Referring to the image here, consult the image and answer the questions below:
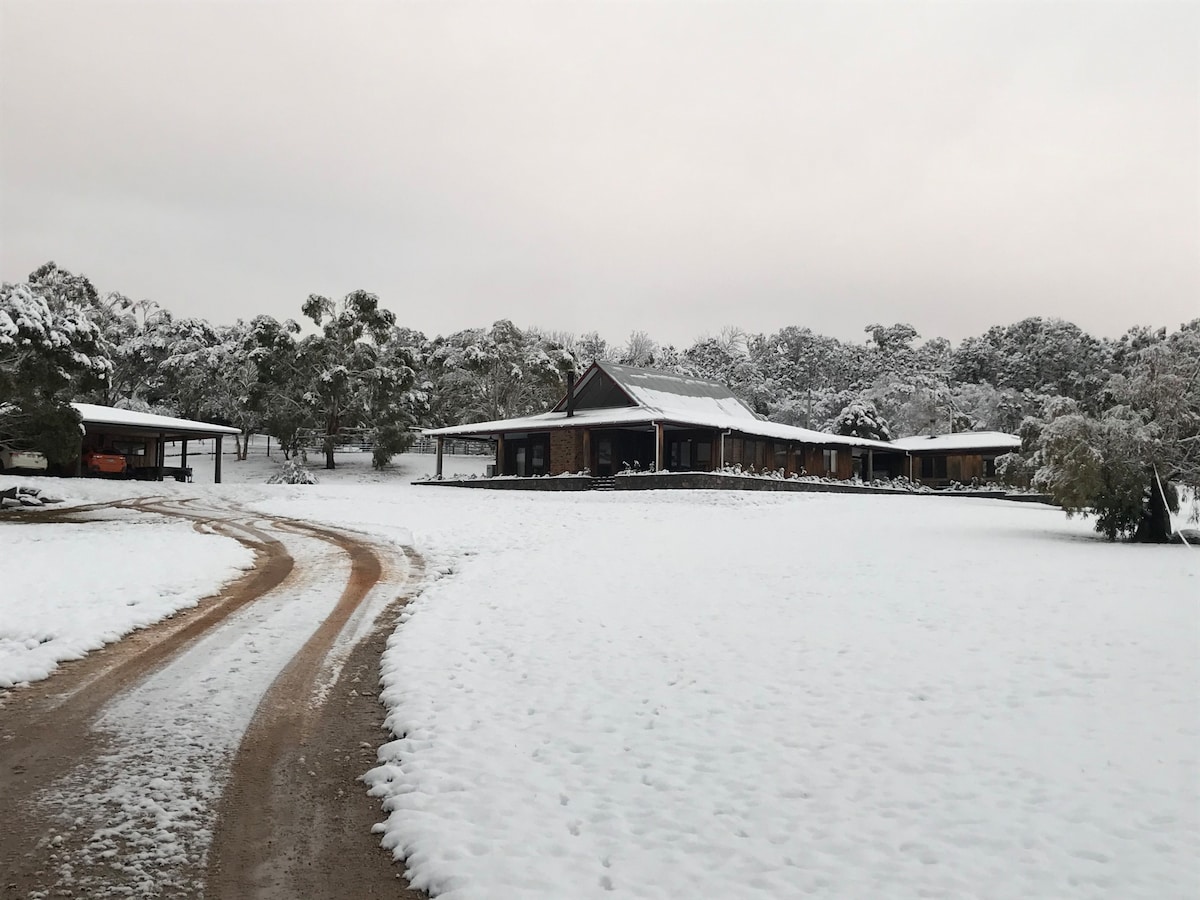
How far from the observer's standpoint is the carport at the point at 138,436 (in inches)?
1221

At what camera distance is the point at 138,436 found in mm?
37000

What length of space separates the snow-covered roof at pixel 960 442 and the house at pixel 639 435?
14.1ft

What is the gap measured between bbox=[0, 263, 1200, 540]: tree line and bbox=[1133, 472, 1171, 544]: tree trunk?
9640mm

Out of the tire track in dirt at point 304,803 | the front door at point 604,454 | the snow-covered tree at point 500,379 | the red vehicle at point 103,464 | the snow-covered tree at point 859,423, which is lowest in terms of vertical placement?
the tire track in dirt at point 304,803

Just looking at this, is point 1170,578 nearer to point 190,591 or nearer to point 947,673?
point 947,673

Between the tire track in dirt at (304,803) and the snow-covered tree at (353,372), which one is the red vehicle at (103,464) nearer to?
the snow-covered tree at (353,372)

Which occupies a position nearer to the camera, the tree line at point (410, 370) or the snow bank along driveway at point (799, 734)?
the snow bank along driveway at point (799, 734)

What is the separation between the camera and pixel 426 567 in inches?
472

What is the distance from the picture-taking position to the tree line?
19578 mm

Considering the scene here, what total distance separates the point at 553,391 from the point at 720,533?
118ft

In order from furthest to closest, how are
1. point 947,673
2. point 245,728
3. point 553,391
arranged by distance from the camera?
1. point 553,391
2. point 947,673
3. point 245,728

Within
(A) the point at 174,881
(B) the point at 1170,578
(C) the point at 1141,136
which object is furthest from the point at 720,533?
(A) the point at 174,881

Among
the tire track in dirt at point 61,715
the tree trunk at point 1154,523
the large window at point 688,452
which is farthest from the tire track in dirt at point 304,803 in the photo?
the large window at point 688,452

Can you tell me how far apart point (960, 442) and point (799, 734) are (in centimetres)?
4067
